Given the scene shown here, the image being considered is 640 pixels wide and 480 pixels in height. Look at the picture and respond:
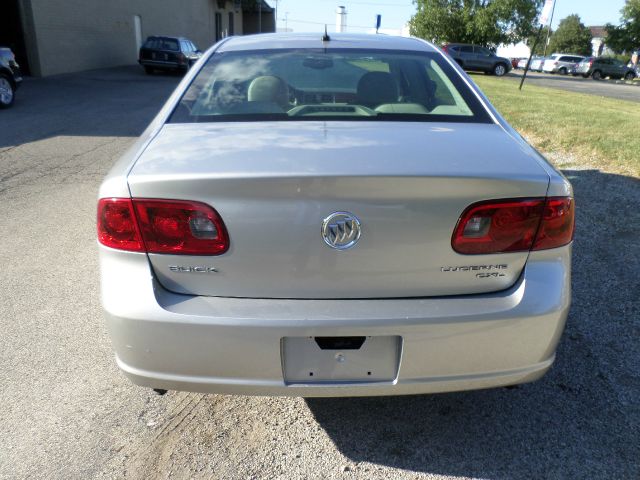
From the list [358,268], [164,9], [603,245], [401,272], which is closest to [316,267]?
[358,268]

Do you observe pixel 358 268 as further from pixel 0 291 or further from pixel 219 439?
pixel 0 291

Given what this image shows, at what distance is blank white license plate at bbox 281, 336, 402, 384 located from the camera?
198 cm

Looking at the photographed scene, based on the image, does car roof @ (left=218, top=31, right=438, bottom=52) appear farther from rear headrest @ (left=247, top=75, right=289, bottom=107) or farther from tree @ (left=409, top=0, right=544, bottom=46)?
tree @ (left=409, top=0, right=544, bottom=46)

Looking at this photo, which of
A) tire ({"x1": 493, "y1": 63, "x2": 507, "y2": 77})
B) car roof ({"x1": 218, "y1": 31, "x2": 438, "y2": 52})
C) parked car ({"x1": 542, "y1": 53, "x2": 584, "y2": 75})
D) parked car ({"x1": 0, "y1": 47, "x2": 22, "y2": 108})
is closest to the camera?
car roof ({"x1": 218, "y1": 31, "x2": 438, "y2": 52})

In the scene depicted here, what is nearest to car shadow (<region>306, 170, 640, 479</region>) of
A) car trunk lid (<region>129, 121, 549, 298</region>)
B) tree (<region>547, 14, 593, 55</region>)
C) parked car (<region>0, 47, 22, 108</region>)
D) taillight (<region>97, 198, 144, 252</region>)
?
car trunk lid (<region>129, 121, 549, 298</region>)

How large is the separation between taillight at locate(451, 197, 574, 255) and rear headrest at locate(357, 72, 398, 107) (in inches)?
47.0

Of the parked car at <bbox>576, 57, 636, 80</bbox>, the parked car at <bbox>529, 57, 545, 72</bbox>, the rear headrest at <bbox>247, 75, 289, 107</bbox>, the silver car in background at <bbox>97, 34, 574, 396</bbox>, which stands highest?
the rear headrest at <bbox>247, 75, 289, 107</bbox>

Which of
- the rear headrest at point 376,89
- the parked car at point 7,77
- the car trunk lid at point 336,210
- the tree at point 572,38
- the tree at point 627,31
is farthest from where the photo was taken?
the tree at point 572,38

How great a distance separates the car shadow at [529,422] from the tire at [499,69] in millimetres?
32772

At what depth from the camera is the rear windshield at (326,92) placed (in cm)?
267

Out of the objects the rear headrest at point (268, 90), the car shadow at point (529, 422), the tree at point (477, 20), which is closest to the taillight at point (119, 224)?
the rear headrest at point (268, 90)

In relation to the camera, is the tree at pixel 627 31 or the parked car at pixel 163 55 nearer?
the parked car at pixel 163 55

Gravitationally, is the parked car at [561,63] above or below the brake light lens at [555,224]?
below

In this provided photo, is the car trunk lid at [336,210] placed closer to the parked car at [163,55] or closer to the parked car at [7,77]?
the parked car at [7,77]
